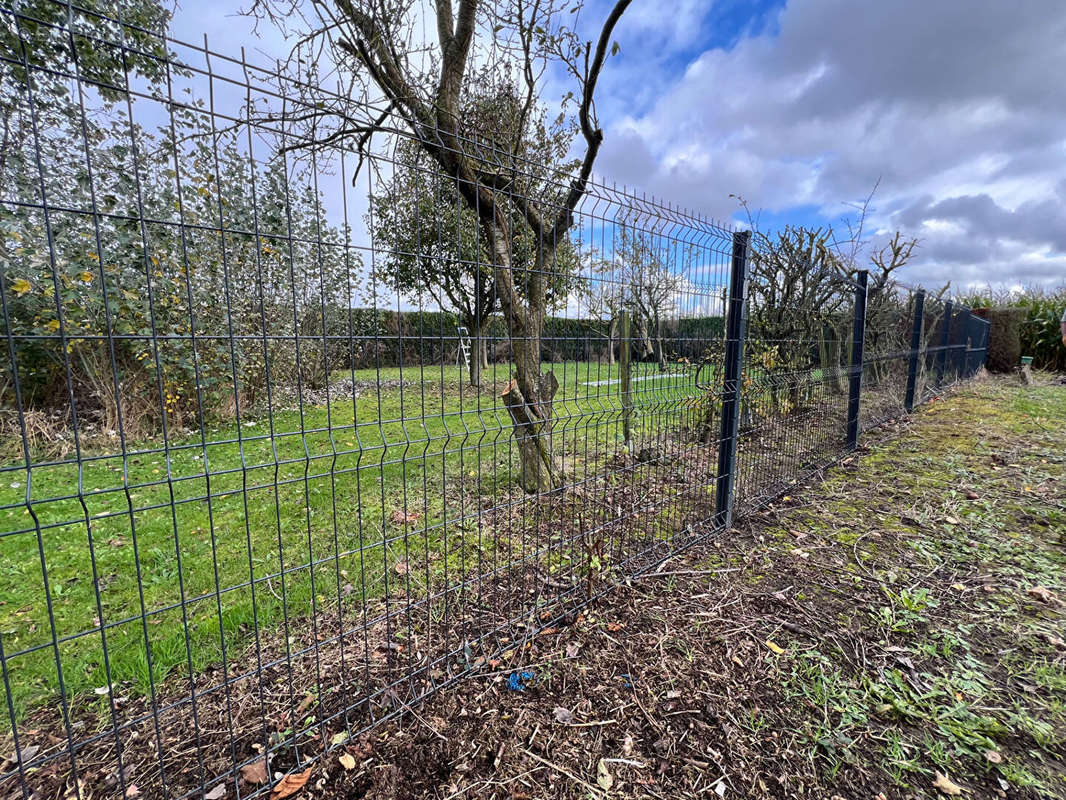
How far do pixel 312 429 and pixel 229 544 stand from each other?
124 cm

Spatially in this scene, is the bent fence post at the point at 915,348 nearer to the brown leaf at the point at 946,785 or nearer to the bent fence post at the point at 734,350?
the bent fence post at the point at 734,350

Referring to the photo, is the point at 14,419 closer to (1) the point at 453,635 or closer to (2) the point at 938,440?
(1) the point at 453,635

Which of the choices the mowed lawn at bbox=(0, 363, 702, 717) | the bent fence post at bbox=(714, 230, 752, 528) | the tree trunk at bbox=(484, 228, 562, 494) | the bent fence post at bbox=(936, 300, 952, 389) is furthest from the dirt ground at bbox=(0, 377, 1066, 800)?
the bent fence post at bbox=(936, 300, 952, 389)

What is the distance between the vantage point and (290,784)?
1.50 m

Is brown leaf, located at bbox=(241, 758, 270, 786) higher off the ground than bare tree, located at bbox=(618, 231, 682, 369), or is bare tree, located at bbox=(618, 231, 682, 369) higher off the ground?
bare tree, located at bbox=(618, 231, 682, 369)

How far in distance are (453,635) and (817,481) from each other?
3.52 metres

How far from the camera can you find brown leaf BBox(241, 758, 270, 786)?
1506 millimetres

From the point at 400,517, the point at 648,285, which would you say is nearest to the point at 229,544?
the point at 400,517

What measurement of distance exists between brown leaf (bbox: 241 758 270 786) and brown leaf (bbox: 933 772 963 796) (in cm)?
213

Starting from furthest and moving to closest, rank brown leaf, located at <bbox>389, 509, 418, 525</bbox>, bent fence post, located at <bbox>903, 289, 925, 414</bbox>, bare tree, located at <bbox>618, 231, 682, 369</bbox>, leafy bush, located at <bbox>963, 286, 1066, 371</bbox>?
leafy bush, located at <bbox>963, 286, 1066, 371</bbox> → bent fence post, located at <bbox>903, 289, 925, 414</bbox> → brown leaf, located at <bbox>389, 509, 418, 525</bbox> → bare tree, located at <bbox>618, 231, 682, 369</bbox>

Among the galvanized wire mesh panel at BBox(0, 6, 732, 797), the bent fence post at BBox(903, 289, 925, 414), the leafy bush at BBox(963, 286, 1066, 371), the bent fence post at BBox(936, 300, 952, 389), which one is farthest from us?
the leafy bush at BBox(963, 286, 1066, 371)

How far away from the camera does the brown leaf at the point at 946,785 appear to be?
1.47 meters

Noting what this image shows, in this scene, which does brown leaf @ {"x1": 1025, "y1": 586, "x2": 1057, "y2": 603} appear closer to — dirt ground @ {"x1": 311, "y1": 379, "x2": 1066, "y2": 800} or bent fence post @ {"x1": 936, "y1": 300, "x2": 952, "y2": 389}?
dirt ground @ {"x1": 311, "y1": 379, "x2": 1066, "y2": 800}

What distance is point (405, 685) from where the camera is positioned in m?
1.91
